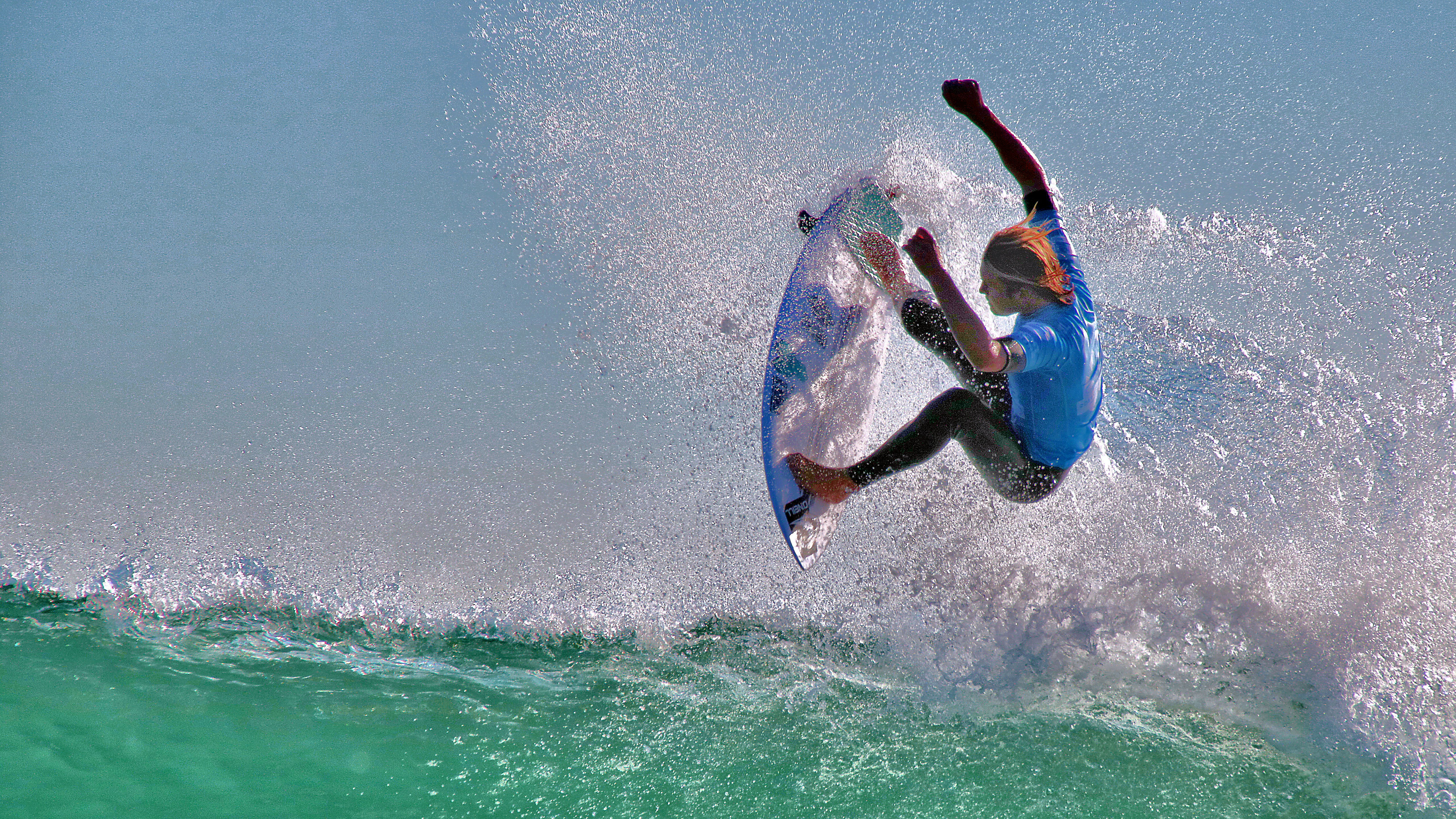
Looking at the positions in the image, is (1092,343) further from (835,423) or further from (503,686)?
(503,686)

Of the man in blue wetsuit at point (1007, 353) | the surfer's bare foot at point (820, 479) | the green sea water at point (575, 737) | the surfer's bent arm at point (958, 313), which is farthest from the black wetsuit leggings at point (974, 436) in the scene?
the green sea water at point (575, 737)

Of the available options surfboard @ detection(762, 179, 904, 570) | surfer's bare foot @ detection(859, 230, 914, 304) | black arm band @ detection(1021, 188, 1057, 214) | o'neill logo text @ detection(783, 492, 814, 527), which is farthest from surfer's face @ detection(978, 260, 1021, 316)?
o'neill logo text @ detection(783, 492, 814, 527)

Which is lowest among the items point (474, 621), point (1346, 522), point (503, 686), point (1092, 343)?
point (1346, 522)

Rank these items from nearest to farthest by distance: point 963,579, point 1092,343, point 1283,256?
point 1092,343, point 963,579, point 1283,256

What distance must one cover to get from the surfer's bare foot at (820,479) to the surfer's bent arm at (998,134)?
1.31 meters

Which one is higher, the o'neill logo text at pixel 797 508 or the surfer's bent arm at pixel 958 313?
the surfer's bent arm at pixel 958 313

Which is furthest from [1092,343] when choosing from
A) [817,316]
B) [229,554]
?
[229,554]

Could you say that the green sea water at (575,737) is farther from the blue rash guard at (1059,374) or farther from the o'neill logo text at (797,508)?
the blue rash guard at (1059,374)

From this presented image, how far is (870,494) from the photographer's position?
155 inches

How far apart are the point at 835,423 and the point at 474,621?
83.2 inches

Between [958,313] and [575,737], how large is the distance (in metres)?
2.26

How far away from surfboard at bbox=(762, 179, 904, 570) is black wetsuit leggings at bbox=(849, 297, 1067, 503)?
37 centimetres

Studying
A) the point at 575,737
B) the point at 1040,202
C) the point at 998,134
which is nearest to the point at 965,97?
the point at 998,134

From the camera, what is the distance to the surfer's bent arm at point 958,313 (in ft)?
6.72
